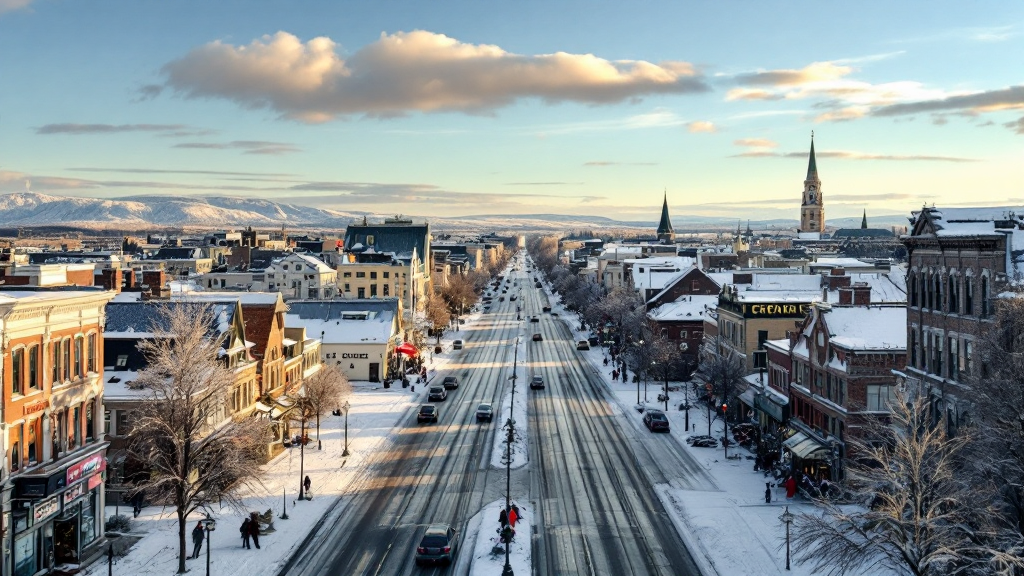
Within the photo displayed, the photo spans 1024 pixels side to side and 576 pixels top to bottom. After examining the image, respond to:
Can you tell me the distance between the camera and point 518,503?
4691cm

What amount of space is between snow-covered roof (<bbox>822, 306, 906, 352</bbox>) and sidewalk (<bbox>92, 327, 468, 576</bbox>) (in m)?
29.4

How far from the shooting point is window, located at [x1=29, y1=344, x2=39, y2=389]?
35938 mm

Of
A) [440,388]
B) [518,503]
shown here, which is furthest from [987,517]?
[440,388]

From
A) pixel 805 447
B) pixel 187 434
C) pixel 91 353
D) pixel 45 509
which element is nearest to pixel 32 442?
pixel 45 509

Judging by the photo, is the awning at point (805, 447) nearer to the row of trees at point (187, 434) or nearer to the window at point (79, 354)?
the row of trees at point (187, 434)

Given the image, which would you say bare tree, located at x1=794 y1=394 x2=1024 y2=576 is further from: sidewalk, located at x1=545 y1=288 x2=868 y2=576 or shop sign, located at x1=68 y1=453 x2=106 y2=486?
shop sign, located at x1=68 y1=453 x2=106 y2=486

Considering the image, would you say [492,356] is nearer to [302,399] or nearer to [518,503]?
[302,399]

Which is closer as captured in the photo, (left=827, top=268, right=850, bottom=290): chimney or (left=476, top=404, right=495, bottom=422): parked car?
(left=476, top=404, right=495, bottom=422): parked car

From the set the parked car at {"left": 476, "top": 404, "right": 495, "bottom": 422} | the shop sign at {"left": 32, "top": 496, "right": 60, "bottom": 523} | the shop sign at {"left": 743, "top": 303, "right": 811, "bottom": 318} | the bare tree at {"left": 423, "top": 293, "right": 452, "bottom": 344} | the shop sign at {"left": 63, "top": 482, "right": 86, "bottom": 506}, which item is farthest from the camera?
the bare tree at {"left": 423, "top": 293, "right": 452, "bottom": 344}

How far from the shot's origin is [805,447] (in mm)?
52344

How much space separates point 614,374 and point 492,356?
22.5m

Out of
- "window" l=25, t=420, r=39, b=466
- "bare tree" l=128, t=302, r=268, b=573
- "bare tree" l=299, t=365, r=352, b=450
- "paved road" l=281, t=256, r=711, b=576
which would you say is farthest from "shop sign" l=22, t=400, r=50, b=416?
"bare tree" l=299, t=365, r=352, b=450

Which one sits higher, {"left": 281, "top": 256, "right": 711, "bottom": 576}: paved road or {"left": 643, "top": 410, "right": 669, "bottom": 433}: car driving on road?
{"left": 643, "top": 410, "right": 669, "bottom": 433}: car driving on road

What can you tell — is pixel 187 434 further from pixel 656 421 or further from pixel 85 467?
pixel 656 421
